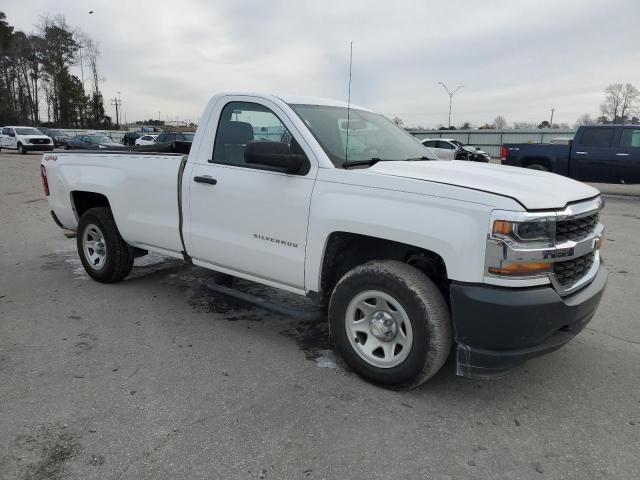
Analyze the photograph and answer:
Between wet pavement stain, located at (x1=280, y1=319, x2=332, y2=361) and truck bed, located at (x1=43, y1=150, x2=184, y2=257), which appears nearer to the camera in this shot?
wet pavement stain, located at (x1=280, y1=319, x2=332, y2=361)

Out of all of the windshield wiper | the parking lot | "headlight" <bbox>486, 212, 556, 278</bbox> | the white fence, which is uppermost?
the white fence

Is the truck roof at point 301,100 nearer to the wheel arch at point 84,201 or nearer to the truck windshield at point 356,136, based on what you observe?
the truck windshield at point 356,136

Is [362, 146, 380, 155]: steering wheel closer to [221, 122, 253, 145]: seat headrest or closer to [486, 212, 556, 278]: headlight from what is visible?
[221, 122, 253, 145]: seat headrest

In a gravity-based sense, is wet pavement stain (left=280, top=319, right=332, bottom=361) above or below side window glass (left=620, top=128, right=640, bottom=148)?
below

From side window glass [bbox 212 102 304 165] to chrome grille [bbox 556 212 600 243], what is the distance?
2.08 metres

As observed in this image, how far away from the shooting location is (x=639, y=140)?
13609 millimetres

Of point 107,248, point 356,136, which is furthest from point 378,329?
point 107,248

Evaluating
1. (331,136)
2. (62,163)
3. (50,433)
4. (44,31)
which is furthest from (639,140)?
(44,31)

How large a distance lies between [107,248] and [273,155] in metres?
2.77

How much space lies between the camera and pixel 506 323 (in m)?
2.70

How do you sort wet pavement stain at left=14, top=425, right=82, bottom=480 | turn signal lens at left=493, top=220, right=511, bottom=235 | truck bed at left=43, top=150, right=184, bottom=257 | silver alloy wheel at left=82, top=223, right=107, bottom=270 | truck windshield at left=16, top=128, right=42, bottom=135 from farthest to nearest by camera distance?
truck windshield at left=16, top=128, right=42, bottom=135, silver alloy wheel at left=82, top=223, right=107, bottom=270, truck bed at left=43, top=150, right=184, bottom=257, turn signal lens at left=493, top=220, right=511, bottom=235, wet pavement stain at left=14, top=425, right=82, bottom=480

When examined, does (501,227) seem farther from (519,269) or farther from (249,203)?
(249,203)

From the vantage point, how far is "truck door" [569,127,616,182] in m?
14.0

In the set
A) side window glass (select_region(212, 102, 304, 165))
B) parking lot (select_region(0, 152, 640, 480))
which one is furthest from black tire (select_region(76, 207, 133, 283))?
side window glass (select_region(212, 102, 304, 165))
